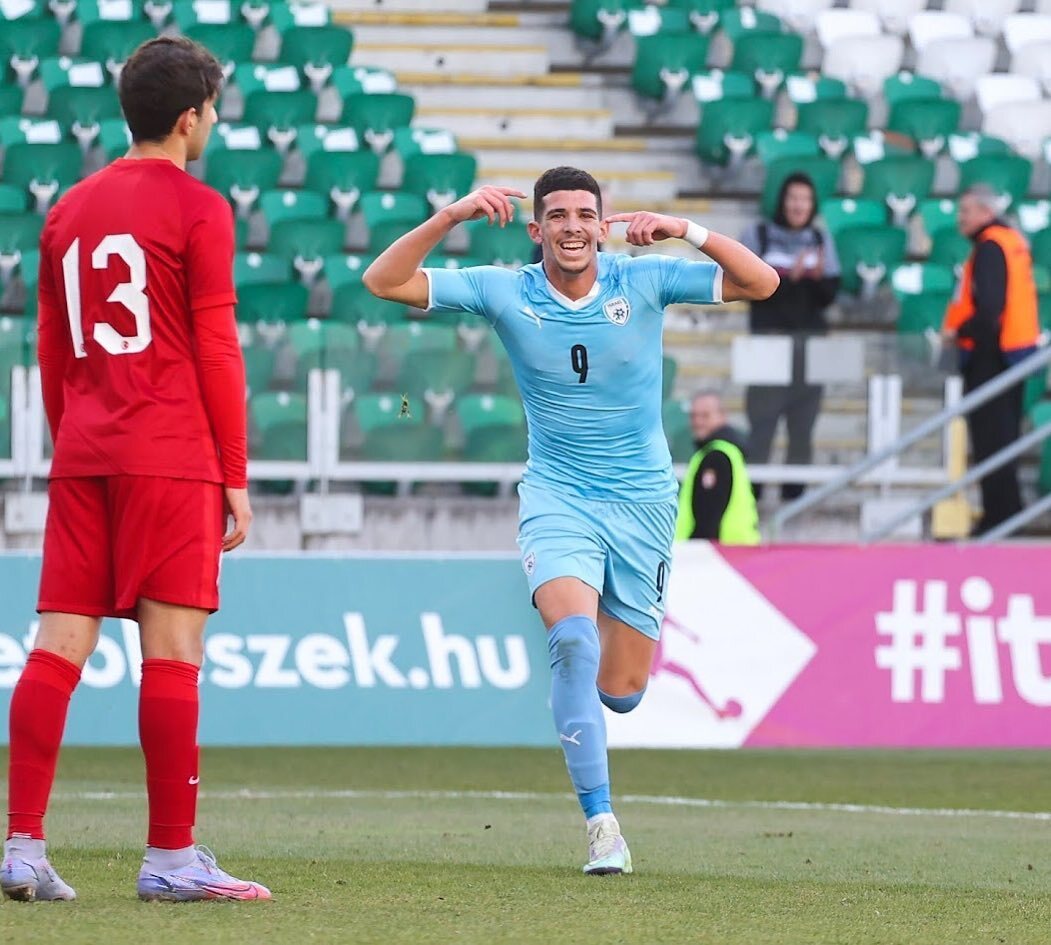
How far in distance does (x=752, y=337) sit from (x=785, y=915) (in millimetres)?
8834

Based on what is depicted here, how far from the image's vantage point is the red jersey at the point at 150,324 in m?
5.04

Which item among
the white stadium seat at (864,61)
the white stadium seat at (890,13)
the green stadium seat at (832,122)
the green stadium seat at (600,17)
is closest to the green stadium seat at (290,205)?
the green stadium seat at (600,17)

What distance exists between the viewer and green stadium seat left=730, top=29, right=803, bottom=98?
20453 millimetres

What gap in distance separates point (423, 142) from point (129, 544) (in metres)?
14.4

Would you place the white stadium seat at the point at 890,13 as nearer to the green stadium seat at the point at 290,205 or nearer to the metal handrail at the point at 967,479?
the green stadium seat at the point at 290,205

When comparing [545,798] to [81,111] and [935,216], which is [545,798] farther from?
[935,216]

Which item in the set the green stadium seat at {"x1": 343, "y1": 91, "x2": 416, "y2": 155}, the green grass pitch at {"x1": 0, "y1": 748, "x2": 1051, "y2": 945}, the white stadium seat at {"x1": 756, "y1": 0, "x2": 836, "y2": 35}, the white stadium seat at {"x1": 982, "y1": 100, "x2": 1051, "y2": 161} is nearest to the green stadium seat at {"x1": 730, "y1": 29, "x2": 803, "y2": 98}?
the white stadium seat at {"x1": 756, "y1": 0, "x2": 836, "y2": 35}

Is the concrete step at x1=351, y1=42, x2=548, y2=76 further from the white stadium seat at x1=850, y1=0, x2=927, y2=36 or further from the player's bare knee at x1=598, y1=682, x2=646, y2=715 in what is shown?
the player's bare knee at x1=598, y1=682, x2=646, y2=715

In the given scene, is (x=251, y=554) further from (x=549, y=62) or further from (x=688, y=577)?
(x=549, y=62)

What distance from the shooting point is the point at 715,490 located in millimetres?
12836

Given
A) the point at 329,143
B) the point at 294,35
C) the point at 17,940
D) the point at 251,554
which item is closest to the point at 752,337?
the point at 251,554

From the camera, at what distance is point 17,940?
4.46m

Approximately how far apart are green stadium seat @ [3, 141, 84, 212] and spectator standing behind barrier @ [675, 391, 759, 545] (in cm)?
648

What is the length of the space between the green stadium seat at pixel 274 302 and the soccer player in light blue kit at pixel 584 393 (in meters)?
8.89
